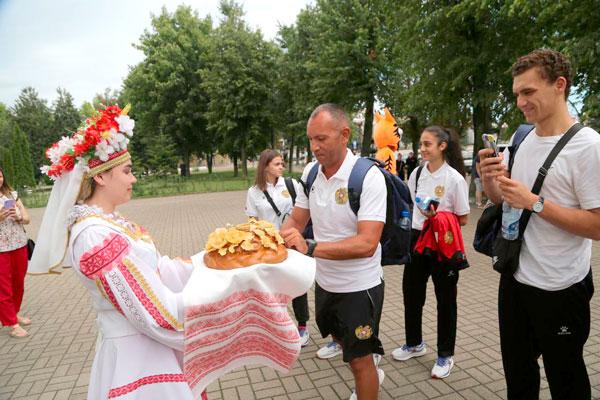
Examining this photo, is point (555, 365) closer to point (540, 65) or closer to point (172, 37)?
point (540, 65)

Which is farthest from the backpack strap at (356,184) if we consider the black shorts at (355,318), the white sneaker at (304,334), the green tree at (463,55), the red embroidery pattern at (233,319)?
the green tree at (463,55)

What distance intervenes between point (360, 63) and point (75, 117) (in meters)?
37.9

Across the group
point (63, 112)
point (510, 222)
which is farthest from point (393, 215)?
point (63, 112)

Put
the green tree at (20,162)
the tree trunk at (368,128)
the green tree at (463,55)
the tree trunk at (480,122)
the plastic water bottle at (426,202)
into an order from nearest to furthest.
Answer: the plastic water bottle at (426,202) < the green tree at (463,55) < the tree trunk at (480,122) < the tree trunk at (368,128) < the green tree at (20,162)

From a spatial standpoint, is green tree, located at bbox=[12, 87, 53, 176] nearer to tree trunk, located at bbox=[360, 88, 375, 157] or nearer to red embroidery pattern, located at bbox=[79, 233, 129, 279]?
tree trunk, located at bbox=[360, 88, 375, 157]

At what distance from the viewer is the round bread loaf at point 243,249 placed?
A: 221 centimetres

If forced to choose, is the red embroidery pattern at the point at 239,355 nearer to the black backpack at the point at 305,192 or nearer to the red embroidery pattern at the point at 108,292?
the red embroidery pattern at the point at 108,292

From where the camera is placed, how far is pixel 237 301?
216 centimetres

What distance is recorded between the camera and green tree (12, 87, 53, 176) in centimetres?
4375

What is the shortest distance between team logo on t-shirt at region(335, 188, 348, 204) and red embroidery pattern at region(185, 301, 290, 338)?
0.91 metres

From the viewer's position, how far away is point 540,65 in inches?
89.2

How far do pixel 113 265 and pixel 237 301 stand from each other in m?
0.65

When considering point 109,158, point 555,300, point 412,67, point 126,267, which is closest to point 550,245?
point 555,300

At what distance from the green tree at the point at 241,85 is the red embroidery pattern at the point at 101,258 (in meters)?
28.7
